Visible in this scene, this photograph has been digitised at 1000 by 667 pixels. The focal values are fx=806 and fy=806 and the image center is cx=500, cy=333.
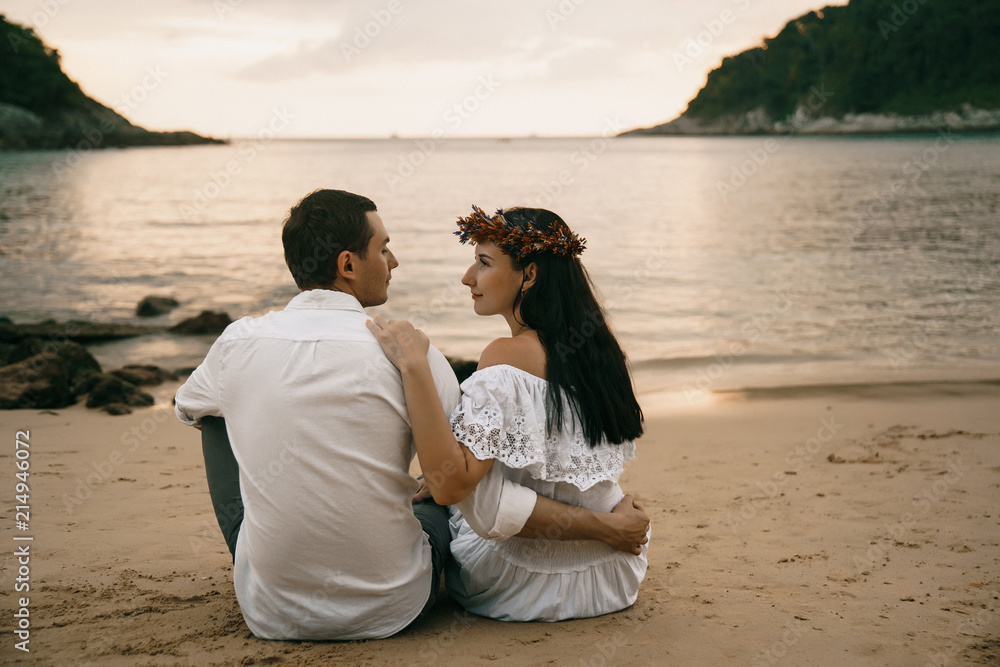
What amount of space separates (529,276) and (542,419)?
0.56 m

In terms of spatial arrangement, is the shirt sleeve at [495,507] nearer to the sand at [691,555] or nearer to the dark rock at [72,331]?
the sand at [691,555]

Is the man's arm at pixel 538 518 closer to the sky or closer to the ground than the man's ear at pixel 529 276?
closer to the ground

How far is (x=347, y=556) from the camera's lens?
106 inches

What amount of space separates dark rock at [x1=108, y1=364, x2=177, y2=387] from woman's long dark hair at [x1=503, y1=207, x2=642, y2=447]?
7038mm

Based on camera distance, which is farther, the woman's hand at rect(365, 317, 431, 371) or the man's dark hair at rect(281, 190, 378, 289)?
the man's dark hair at rect(281, 190, 378, 289)

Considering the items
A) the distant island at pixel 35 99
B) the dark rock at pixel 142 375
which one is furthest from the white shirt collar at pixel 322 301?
the distant island at pixel 35 99

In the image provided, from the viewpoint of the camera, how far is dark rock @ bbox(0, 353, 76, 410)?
7148mm

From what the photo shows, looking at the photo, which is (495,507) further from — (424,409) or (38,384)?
(38,384)

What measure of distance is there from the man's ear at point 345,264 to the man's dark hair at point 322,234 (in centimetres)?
1

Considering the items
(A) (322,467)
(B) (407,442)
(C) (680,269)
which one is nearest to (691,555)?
(B) (407,442)

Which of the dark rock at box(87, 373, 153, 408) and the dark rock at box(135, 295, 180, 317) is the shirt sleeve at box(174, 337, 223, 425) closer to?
the dark rock at box(87, 373, 153, 408)

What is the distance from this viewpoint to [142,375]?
8922 millimetres

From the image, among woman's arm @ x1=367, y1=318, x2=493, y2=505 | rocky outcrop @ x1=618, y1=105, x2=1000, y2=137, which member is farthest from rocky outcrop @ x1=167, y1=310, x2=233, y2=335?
rocky outcrop @ x1=618, y1=105, x2=1000, y2=137

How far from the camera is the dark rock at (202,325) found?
1253cm
